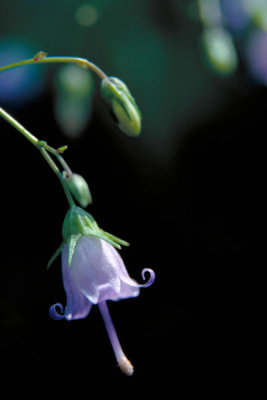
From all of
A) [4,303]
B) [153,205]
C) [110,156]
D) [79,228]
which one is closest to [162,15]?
[79,228]

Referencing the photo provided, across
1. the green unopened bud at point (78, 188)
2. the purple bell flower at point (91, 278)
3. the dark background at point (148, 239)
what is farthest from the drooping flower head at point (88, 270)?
the dark background at point (148, 239)

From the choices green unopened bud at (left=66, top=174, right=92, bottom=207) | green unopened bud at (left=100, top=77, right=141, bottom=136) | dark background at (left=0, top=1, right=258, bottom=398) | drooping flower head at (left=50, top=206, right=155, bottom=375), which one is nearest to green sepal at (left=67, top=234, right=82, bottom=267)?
drooping flower head at (left=50, top=206, right=155, bottom=375)

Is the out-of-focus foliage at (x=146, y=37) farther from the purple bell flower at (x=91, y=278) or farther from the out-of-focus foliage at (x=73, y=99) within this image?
the purple bell flower at (x=91, y=278)

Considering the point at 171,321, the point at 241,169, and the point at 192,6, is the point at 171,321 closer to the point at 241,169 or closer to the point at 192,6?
the point at 241,169

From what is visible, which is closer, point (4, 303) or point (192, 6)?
point (192, 6)

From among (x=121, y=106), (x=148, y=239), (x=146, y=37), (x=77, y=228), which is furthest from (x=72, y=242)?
(x=148, y=239)

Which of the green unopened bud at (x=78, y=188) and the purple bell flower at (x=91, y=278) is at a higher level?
the green unopened bud at (x=78, y=188)
